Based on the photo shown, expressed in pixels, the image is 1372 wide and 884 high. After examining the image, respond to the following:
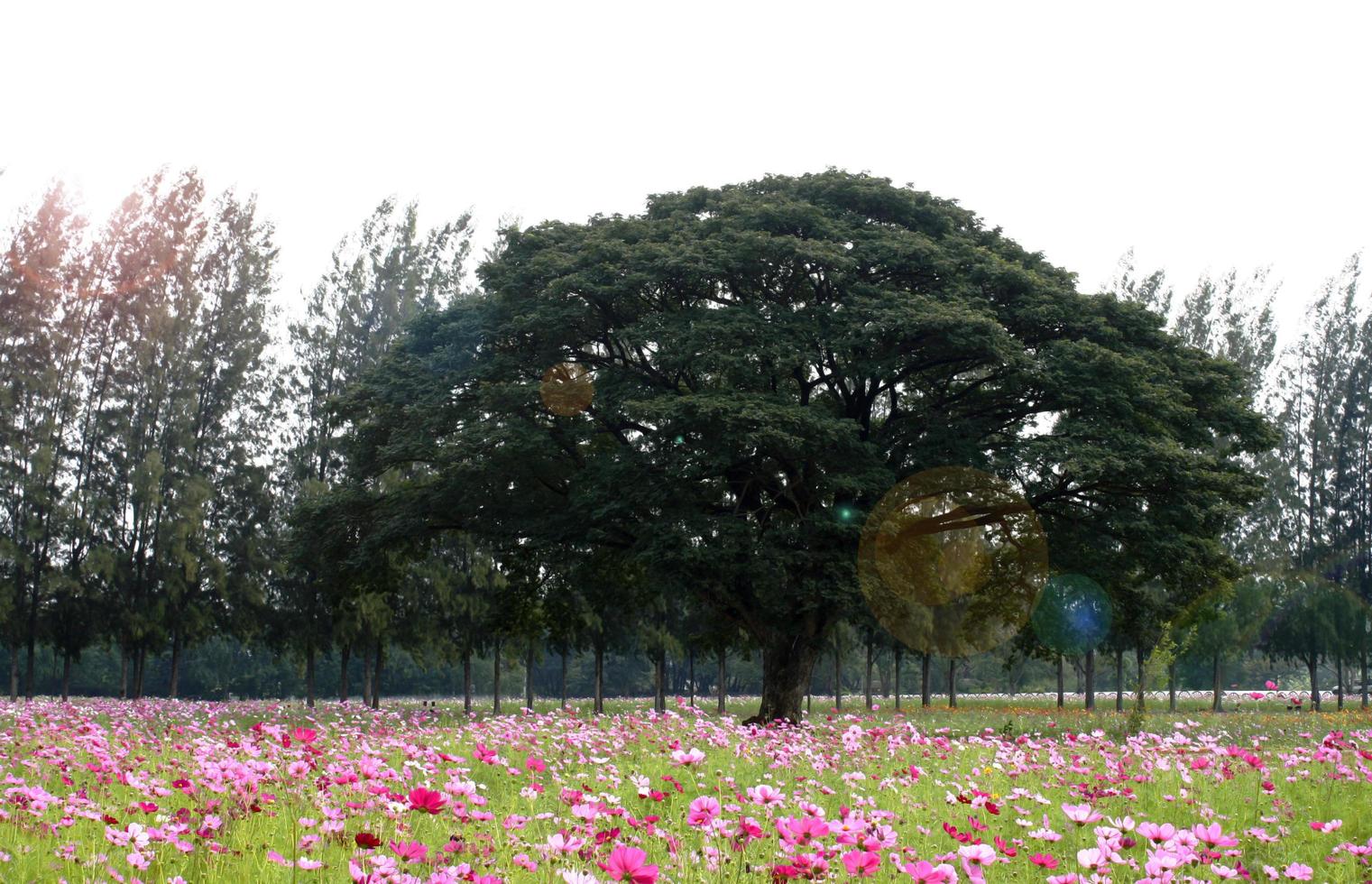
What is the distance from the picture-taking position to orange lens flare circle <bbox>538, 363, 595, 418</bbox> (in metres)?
22.3

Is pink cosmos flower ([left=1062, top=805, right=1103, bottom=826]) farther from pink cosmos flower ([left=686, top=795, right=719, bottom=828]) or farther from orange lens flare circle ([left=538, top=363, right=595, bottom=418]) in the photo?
orange lens flare circle ([left=538, top=363, right=595, bottom=418])

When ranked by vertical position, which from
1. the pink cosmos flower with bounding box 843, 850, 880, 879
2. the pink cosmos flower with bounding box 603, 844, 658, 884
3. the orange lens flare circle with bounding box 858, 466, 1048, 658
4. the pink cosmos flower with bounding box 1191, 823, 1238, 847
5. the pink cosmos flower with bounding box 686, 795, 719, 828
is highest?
the orange lens flare circle with bounding box 858, 466, 1048, 658

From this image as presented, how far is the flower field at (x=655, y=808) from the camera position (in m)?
4.49

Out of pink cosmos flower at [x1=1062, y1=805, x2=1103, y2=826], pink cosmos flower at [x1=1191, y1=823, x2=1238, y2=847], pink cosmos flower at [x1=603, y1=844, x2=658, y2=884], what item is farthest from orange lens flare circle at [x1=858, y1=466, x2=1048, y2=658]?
pink cosmos flower at [x1=603, y1=844, x2=658, y2=884]

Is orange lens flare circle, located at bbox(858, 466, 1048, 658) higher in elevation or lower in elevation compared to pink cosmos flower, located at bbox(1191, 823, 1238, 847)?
higher

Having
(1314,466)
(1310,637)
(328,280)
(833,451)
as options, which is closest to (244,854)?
(833,451)

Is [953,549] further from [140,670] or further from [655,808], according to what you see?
[140,670]

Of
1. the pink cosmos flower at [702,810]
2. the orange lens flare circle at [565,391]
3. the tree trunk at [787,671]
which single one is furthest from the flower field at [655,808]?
the orange lens flare circle at [565,391]

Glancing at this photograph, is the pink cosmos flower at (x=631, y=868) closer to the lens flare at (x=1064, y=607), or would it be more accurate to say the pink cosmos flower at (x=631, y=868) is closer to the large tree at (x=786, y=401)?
the large tree at (x=786, y=401)

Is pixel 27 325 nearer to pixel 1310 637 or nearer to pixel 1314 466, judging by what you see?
pixel 1310 637

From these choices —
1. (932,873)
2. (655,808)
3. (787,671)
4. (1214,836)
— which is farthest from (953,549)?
(932,873)

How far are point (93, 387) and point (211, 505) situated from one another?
17.2ft

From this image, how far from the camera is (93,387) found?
3528 centimetres

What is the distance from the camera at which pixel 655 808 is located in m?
7.42
